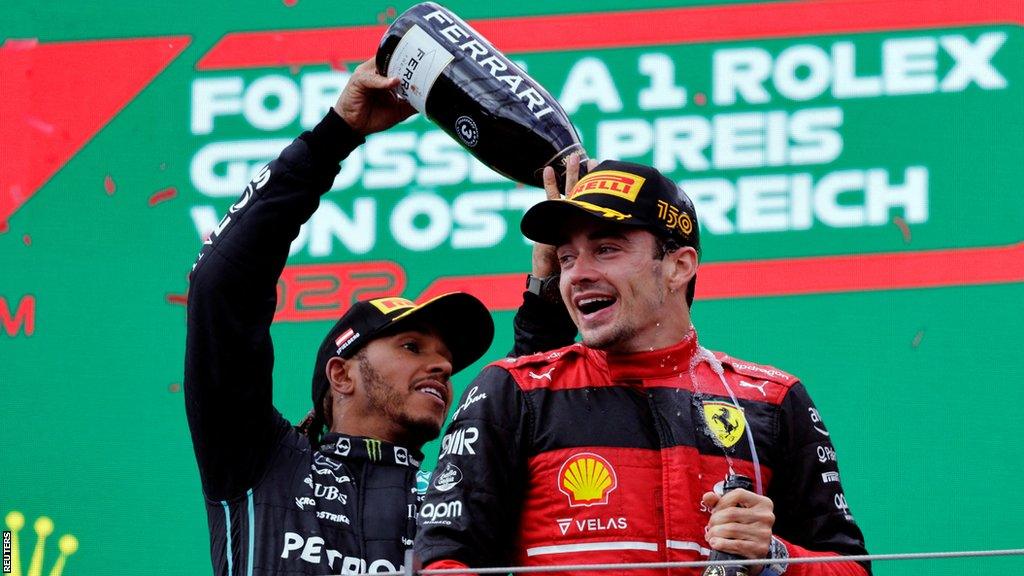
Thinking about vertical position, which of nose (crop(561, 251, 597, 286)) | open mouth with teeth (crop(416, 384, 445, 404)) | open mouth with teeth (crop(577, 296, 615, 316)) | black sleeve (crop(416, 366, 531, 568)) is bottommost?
black sleeve (crop(416, 366, 531, 568))

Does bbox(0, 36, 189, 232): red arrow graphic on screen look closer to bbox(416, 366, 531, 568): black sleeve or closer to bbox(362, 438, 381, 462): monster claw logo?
bbox(362, 438, 381, 462): monster claw logo

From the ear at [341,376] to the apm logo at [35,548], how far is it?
2.95 feet

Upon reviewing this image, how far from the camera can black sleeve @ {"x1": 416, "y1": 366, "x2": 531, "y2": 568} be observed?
207cm

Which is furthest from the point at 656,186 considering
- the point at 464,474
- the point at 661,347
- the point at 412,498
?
the point at 412,498

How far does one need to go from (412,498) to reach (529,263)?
1.03 metres

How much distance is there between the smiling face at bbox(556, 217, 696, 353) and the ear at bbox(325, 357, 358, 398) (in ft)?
2.41

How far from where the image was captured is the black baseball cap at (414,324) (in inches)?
115

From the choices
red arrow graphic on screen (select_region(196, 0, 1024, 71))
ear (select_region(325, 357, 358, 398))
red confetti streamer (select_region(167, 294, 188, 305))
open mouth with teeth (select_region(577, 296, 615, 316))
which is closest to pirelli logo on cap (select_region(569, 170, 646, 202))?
open mouth with teeth (select_region(577, 296, 615, 316))

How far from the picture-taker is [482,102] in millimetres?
2643

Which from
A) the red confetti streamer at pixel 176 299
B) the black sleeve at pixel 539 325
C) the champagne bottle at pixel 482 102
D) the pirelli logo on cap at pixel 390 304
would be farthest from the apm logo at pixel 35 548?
the champagne bottle at pixel 482 102

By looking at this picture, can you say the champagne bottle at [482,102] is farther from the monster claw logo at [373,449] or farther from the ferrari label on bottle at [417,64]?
the monster claw logo at [373,449]

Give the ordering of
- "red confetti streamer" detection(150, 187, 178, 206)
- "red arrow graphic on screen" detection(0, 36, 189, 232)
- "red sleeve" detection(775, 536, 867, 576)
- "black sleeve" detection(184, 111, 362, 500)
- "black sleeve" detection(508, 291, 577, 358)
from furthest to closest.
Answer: "red arrow graphic on screen" detection(0, 36, 189, 232) < "red confetti streamer" detection(150, 187, 178, 206) < "black sleeve" detection(508, 291, 577, 358) < "black sleeve" detection(184, 111, 362, 500) < "red sleeve" detection(775, 536, 867, 576)

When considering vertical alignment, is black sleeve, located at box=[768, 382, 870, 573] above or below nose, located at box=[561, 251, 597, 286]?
below

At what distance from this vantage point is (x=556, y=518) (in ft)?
6.86
